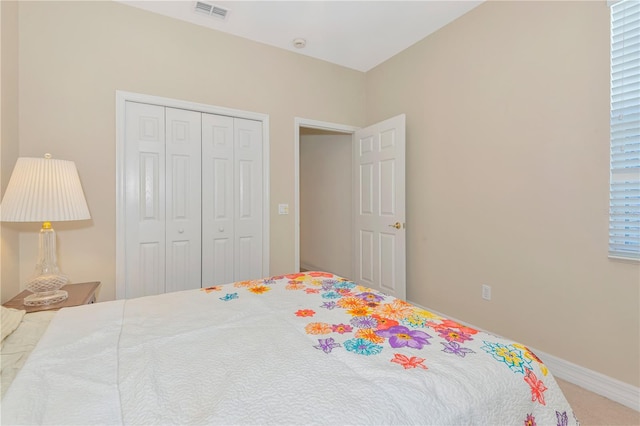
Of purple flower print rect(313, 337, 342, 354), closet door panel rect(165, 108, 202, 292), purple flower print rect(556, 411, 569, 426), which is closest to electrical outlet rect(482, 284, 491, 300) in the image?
purple flower print rect(556, 411, 569, 426)

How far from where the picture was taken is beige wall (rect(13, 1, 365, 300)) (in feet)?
7.10

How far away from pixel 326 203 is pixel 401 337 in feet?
11.4

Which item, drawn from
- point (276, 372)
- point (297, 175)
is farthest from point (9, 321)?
point (297, 175)

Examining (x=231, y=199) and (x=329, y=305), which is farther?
(x=231, y=199)

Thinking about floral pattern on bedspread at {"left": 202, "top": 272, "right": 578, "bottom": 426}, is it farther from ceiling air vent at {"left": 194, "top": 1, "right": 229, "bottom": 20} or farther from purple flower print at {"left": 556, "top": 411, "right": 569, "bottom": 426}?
ceiling air vent at {"left": 194, "top": 1, "right": 229, "bottom": 20}

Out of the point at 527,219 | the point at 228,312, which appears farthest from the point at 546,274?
the point at 228,312

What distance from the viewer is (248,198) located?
3.01 m

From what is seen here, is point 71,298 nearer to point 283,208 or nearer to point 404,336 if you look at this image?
point 283,208

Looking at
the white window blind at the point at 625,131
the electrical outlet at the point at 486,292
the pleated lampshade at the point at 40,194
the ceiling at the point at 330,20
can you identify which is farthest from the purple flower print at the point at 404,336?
the ceiling at the point at 330,20

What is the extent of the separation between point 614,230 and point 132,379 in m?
2.45

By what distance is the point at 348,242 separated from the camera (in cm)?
401

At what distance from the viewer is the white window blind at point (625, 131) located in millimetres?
1689

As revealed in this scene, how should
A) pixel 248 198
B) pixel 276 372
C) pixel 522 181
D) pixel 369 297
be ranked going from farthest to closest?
pixel 248 198, pixel 522 181, pixel 369 297, pixel 276 372

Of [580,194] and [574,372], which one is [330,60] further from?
[574,372]
